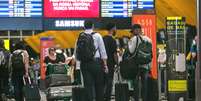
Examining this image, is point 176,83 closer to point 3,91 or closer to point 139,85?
point 139,85

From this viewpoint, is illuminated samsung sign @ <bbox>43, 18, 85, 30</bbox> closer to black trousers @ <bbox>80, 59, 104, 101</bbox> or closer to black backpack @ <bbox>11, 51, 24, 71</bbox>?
black backpack @ <bbox>11, 51, 24, 71</bbox>

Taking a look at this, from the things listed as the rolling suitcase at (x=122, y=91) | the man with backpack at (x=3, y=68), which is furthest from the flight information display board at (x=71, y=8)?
the rolling suitcase at (x=122, y=91)

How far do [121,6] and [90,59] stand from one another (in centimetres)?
669

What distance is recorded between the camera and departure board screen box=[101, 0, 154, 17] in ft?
52.5

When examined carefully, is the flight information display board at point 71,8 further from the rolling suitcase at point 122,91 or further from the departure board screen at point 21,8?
the rolling suitcase at point 122,91

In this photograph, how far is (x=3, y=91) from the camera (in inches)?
541

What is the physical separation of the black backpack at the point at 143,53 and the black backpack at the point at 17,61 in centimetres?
339

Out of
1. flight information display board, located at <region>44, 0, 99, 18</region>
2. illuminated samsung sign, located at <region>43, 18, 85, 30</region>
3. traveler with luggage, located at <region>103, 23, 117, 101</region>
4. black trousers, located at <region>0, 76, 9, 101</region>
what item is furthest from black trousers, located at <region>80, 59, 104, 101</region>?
flight information display board, located at <region>44, 0, 99, 18</region>

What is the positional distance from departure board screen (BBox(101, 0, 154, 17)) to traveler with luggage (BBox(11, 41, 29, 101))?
13.0 feet

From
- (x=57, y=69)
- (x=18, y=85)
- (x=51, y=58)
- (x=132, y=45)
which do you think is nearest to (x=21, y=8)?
(x=51, y=58)

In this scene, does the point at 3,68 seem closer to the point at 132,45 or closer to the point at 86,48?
the point at 86,48

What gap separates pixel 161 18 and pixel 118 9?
50.6 inches

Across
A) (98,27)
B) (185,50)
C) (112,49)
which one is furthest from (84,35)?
(98,27)

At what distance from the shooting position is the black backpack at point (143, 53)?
1005 cm
